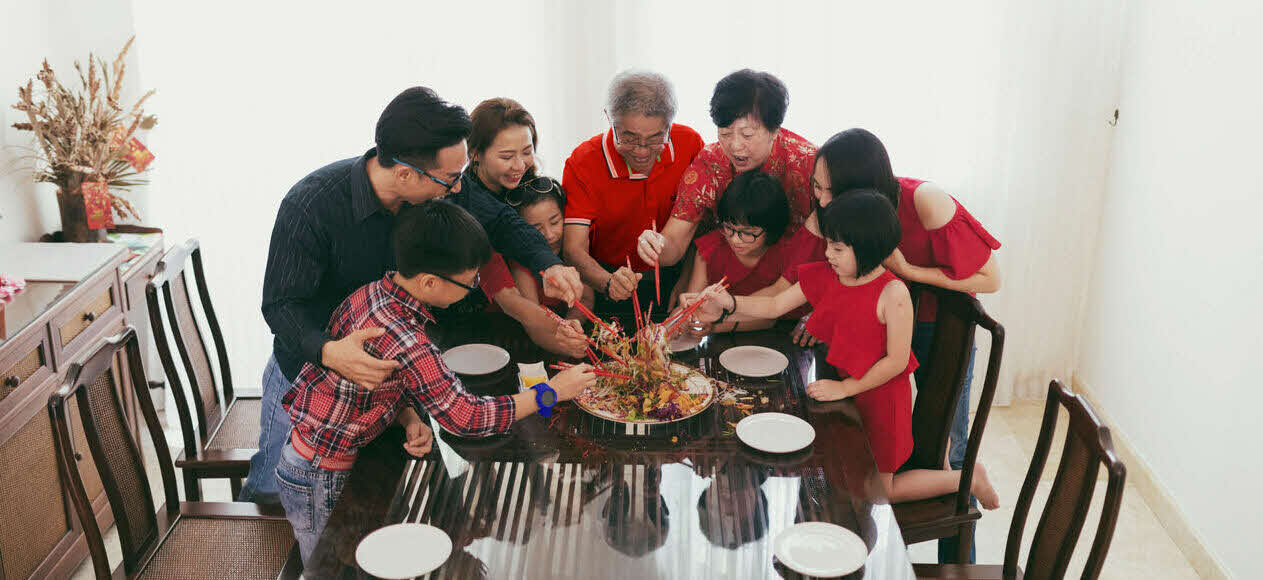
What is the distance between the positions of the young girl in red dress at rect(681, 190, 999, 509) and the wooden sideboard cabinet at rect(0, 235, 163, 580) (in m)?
2.04

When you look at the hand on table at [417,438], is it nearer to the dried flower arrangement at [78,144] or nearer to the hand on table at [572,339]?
the hand on table at [572,339]

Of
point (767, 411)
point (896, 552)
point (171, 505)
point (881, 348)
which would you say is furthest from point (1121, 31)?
point (171, 505)

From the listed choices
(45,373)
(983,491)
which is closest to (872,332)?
(983,491)

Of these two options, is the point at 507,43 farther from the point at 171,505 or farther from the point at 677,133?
the point at 171,505

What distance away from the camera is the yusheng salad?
7.13 feet

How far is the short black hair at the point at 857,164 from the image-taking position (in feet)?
7.90

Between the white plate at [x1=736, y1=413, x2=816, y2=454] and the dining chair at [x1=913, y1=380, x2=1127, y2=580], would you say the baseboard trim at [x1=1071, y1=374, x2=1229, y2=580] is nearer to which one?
the dining chair at [x1=913, y1=380, x2=1127, y2=580]

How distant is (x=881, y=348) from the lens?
236cm

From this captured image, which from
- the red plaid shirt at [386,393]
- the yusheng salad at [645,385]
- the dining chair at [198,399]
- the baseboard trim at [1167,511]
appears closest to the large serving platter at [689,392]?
the yusheng salad at [645,385]

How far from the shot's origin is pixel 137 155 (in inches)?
141

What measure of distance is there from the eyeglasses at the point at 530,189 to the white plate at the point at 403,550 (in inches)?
50.2

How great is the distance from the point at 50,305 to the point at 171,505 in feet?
3.06

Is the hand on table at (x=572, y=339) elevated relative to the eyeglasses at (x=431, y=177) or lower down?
lower down

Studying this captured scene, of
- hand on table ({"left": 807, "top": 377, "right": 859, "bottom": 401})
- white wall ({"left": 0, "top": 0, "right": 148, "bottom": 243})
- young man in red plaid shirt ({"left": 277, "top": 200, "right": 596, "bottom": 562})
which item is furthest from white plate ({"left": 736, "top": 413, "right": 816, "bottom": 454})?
white wall ({"left": 0, "top": 0, "right": 148, "bottom": 243})
